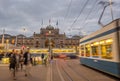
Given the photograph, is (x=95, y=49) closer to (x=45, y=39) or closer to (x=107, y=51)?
(x=107, y=51)

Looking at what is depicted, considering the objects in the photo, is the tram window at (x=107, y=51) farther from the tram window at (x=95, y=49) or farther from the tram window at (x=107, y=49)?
the tram window at (x=95, y=49)

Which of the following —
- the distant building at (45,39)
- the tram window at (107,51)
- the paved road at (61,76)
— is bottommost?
the paved road at (61,76)

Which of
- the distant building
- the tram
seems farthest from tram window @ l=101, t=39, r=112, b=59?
the distant building

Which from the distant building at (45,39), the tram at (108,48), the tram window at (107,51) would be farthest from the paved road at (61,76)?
the distant building at (45,39)

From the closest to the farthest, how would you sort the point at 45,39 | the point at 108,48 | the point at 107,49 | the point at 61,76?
the point at 108,48 < the point at 107,49 < the point at 61,76 < the point at 45,39

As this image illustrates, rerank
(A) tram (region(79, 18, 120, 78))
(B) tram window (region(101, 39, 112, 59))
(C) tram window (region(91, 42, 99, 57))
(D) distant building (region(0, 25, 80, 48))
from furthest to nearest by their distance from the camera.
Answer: (D) distant building (region(0, 25, 80, 48)) → (C) tram window (region(91, 42, 99, 57)) → (B) tram window (region(101, 39, 112, 59)) → (A) tram (region(79, 18, 120, 78))

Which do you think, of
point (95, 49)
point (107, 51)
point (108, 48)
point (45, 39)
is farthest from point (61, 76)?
point (45, 39)

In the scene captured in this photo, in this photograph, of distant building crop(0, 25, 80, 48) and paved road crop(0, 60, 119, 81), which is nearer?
paved road crop(0, 60, 119, 81)

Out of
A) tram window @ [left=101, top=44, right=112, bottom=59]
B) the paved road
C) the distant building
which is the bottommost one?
the paved road

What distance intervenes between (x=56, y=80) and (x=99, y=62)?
16.3 ft

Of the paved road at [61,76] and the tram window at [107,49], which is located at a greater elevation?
the tram window at [107,49]

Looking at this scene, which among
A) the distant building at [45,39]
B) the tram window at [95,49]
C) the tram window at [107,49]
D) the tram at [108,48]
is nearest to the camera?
the tram at [108,48]

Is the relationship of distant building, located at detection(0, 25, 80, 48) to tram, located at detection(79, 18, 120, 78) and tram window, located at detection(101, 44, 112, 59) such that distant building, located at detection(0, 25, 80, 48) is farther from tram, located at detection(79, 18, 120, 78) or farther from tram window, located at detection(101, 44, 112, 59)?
tram window, located at detection(101, 44, 112, 59)

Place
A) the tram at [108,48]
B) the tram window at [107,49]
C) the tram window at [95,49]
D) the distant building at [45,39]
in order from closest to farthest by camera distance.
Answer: the tram at [108,48]
the tram window at [107,49]
the tram window at [95,49]
the distant building at [45,39]
